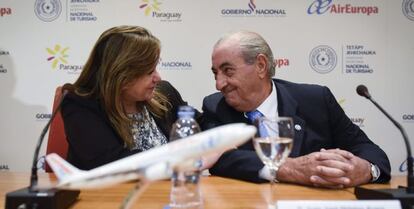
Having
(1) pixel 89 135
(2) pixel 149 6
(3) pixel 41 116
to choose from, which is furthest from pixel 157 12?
(1) pixel 89 135

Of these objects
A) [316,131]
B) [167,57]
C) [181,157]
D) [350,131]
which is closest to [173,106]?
[316,131]

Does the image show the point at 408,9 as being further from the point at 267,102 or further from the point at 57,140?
the point at 57,140

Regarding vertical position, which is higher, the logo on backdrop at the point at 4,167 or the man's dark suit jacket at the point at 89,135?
the man's dark suit jacket at the point at 89,135

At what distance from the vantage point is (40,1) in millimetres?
3781

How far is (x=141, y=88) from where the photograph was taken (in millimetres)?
2072

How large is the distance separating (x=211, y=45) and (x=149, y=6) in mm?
659

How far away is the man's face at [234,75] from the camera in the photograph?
213cm

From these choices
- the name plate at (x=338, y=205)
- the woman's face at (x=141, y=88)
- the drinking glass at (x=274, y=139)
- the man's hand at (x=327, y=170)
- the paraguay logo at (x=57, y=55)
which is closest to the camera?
the name plate at (x=338, y=205)

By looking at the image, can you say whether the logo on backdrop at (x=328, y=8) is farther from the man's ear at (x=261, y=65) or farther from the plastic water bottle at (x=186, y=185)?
the plastic water bottle at (x=186, y=185)

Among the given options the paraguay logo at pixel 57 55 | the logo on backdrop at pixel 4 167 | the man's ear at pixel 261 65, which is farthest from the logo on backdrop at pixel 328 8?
the logo on backdrop at pixel 4 167

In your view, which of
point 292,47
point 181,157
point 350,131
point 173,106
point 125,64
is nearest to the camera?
point 181,157

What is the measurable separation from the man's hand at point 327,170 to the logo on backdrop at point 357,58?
7.37 feet

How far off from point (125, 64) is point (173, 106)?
516 millimetres

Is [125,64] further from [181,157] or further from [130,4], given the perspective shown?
[130,4]
